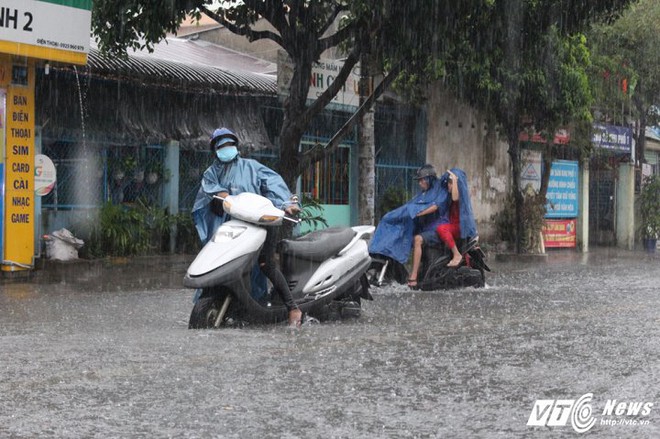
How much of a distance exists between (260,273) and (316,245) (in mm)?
575

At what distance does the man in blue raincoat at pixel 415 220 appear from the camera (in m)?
12.3

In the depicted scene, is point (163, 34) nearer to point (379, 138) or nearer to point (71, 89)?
point (71, 89)

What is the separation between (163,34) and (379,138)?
919cm

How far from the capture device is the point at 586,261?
20547mm

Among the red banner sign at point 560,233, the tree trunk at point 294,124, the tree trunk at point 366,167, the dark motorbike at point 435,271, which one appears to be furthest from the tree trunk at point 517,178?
the dark motorbike at point 435,271

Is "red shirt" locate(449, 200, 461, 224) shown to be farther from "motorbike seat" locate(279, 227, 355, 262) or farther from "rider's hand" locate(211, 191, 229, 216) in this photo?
"rider's hand" locate(211, 191, 229, 216)

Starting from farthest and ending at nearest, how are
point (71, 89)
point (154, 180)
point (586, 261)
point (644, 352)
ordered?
1. point (586, 261)
2. point (154, 180)
3. point (71, 89)
4. point (644, 352)

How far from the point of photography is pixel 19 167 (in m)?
13.3

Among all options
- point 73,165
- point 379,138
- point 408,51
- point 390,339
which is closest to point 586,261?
point 379,138

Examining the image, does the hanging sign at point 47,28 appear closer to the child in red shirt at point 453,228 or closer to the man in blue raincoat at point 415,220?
the man in blue raincoat at point 415,220

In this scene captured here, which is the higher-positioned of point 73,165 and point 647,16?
point 647,16

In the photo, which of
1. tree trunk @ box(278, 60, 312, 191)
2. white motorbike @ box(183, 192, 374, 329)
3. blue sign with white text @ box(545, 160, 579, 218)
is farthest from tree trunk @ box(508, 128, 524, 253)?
white motorbike @ box(183, 192, 374, 329)

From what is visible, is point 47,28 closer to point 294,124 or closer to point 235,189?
point 294,124

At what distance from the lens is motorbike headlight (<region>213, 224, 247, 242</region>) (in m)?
8.08
